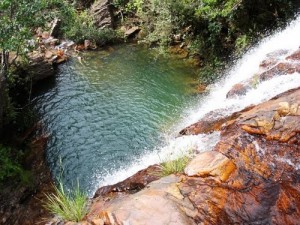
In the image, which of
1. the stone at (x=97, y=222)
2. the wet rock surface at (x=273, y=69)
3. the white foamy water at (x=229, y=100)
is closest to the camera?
the stone at (x=97, y=222)

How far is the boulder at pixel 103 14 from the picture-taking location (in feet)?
79.3

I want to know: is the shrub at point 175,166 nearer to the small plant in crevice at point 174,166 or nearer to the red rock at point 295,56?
the small plant in crevice at point 174,166

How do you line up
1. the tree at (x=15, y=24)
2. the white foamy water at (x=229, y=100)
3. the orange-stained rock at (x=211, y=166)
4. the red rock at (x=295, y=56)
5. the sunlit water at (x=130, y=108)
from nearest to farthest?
the orange-stained rock at (x=211, y=166), the white foamy water at (x=229, y=100), the tree at (x=15, y=24), the sunlit water at (x=130, y=108), the red rock at (x=295, y=56)

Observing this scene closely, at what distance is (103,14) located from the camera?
2455 centimetres

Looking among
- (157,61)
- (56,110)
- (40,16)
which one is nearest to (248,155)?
(40,16)

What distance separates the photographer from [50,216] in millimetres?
8680

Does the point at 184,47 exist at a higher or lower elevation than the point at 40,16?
lower

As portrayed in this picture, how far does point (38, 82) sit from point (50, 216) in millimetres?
9853

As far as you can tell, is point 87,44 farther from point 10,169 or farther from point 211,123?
point 211,123

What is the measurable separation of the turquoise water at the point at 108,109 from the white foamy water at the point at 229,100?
55 centimetres

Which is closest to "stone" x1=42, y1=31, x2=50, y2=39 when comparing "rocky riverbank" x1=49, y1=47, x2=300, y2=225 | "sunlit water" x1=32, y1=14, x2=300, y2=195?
"sunlit water" x1=32, y1=14, x2=300, y2=195

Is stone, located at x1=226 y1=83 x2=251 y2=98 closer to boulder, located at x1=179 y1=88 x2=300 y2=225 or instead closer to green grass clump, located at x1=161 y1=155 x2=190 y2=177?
boulder, located at x1=179 y1=88 x2=300 y2=225

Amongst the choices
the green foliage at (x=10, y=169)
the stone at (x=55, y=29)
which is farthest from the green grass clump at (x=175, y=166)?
the stone at (x=55, y=29)

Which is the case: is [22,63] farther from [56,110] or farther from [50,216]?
[50,216]
